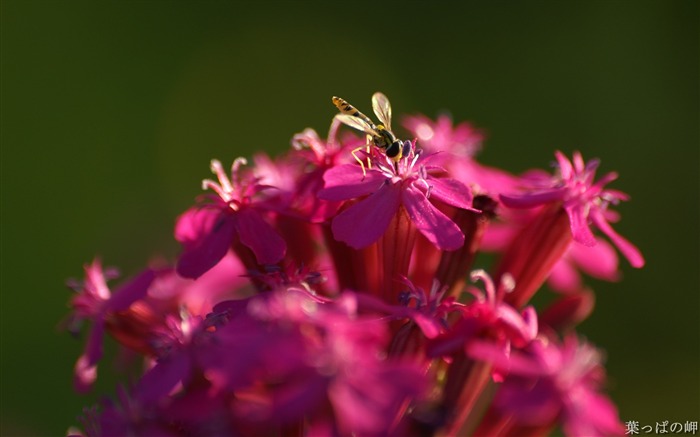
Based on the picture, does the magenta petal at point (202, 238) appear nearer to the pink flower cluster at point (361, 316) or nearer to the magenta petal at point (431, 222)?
the pink flower cluster at point (361, 316)

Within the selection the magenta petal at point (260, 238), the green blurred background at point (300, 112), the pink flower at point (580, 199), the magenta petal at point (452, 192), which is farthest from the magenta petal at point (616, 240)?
the green blurred background at point (300, 112)

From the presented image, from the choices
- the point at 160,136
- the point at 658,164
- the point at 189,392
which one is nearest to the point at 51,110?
the point at 160,136

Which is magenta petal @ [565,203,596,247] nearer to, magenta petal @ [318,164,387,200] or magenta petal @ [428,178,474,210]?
magenta petal @ [428,178,474,210]

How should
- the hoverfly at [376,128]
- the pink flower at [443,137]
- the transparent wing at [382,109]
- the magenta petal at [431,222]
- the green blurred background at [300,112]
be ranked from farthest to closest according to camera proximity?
1. the green blurred background at [300,112]
2. the pink flower at [443,137]
3. the transparent wing at [382,109]
4. the hoverfly at [376,128]
5. the magenta petal at [431,222]

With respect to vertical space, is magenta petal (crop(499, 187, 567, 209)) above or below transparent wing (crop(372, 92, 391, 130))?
below

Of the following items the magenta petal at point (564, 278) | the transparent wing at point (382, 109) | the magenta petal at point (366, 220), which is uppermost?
the transparent wing at point (382, 109)

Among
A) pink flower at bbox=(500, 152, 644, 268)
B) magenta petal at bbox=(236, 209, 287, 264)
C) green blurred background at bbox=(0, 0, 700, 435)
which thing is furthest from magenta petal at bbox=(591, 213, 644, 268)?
green blurred background at bbox=(0, 0, 700, 435)

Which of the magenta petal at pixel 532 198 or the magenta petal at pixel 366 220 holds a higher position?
the magenta petal at pixel 532 198

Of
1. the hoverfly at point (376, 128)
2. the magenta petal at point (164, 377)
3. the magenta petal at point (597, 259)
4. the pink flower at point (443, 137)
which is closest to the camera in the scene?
the magenta petal at point (164, 377)

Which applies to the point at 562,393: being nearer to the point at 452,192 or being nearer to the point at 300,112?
the point at 452,192
